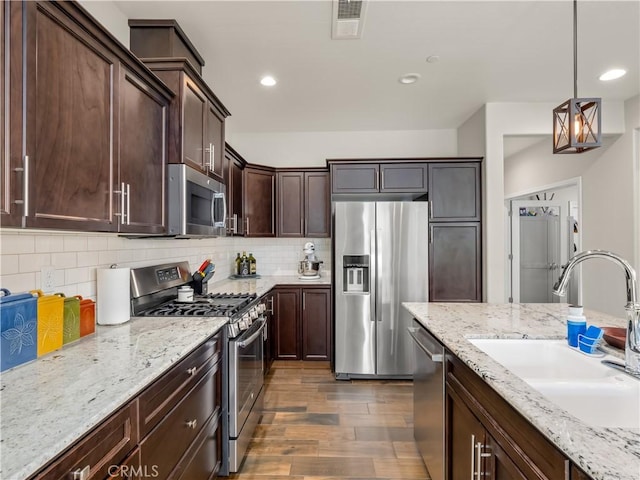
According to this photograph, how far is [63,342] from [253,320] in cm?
117

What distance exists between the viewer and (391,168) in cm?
360

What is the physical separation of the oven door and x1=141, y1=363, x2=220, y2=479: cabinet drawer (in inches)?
6.3

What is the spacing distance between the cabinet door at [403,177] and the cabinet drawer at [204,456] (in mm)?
2732

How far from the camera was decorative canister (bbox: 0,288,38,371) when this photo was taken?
3.64ft

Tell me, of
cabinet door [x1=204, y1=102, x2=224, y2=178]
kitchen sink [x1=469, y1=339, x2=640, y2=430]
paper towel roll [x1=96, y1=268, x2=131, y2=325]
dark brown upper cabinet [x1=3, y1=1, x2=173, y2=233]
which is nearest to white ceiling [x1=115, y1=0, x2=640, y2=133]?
cabinet door [x1=204, y1=102, x2=224, y2=178]

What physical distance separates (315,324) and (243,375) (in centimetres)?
167

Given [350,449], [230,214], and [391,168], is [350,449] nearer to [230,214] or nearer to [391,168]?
[230,214]

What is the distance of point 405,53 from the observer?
2463 mm

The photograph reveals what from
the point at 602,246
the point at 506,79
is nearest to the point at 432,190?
the point at 506,79

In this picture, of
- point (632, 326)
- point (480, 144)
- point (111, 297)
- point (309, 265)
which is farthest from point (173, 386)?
point (480, 144)

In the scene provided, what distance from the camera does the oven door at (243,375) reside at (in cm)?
191

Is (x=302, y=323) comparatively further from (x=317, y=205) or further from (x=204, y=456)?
(x=204, y=456)

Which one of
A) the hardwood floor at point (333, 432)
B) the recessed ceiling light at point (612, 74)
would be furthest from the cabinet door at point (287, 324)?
the recessed ceiling light at point (612, 74)

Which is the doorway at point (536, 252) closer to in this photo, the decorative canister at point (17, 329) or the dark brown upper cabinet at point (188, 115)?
the dark brown upper cabinet at point (188, 115)
